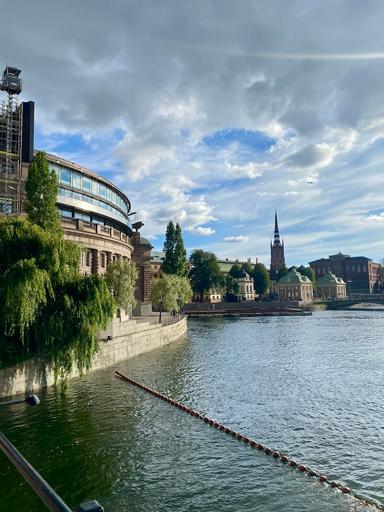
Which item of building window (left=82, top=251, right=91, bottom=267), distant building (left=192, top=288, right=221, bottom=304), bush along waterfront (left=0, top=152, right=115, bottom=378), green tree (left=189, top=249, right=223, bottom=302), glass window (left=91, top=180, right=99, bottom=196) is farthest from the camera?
distant building (left=192, top=288, right=221, bottom=304)

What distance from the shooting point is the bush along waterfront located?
22719mm

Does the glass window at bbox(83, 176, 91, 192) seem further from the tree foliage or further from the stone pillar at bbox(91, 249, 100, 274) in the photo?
the tree foliage

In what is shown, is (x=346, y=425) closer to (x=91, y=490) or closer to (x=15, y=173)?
(x=91, y=490)

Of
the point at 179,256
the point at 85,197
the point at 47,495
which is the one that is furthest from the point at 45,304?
the point at 179,256

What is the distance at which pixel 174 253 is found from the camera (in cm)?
11269

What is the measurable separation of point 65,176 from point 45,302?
135ft

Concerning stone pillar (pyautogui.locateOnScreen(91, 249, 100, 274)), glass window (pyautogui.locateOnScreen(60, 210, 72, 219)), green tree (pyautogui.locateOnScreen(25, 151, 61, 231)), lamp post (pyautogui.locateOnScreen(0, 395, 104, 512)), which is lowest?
lamp post (pyautogui.locateOnScreen(0, 395, 104, 512))

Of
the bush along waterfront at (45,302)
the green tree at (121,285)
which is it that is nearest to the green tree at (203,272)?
the green tree at (121,285)

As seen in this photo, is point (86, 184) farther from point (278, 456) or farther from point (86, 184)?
point (278, 456)

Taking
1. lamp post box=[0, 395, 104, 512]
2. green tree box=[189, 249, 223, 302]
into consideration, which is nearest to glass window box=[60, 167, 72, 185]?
lamp post box=[0, 395, 104, 512]

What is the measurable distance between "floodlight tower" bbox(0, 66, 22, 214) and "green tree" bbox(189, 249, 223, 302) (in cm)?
9760

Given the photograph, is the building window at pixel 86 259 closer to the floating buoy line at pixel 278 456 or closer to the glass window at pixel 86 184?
the glass window at pixel 86 184

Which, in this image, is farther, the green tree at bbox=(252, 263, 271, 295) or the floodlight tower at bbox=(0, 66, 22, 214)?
the green tree at bbox=(252, 263, 271, 295)

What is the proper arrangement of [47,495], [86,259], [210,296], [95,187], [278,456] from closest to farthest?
[47,495]
[278,456]
[86,259]
[95,187]
[210,296]
